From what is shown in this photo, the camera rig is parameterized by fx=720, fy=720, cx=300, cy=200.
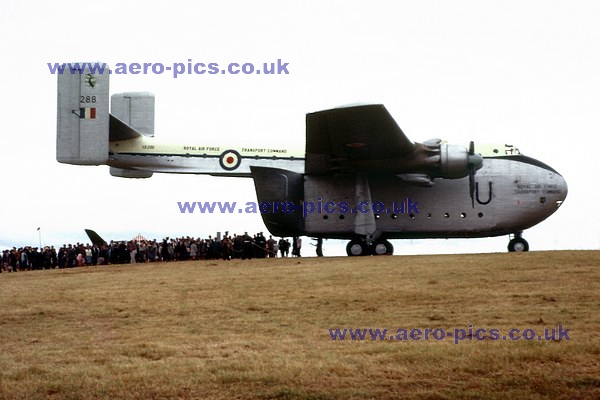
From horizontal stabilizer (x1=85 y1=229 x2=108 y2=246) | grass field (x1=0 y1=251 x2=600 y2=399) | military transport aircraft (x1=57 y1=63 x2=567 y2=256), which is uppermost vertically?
military transport aircraft (x1=57 y1=63 x2=567 y2=256)

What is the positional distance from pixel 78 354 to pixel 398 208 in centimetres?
1994

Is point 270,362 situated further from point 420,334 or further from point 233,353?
point 420,334

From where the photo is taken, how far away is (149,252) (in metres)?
37.4

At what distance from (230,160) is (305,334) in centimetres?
2004

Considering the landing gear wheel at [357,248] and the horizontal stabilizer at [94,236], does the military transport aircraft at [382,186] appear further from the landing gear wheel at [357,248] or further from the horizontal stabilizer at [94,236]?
the horizontal stabilizer at [94,236]

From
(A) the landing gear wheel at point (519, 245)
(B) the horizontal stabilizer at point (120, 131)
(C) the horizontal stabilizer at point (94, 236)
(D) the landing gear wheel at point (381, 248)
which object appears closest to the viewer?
(D) the landing gear wheel at point (381, 248)

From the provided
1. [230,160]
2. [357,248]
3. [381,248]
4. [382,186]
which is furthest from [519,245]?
[230,160]

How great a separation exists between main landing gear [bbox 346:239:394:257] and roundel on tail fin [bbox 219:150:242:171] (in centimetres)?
632

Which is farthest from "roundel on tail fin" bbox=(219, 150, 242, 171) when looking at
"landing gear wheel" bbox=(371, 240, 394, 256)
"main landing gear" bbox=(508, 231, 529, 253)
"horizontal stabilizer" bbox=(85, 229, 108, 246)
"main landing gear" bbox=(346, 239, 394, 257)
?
"horizontal stabilizer" bbox=(85, 229, 108, 246)

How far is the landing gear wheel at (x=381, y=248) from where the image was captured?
30672mm

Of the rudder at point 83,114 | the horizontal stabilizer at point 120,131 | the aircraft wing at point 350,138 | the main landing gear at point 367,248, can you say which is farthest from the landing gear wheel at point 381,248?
the rudder at point 83,114

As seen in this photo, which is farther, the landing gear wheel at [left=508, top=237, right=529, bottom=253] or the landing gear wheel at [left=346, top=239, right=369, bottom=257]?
the landing gear wheel at [left=508, top=237, right=529, bottom=253]

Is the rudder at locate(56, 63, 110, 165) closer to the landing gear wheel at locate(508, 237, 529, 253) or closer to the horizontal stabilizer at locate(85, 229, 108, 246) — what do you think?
the horizontal stabilizer at locate(85, 229, 108, 246)

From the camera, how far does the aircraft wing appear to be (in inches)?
1046
